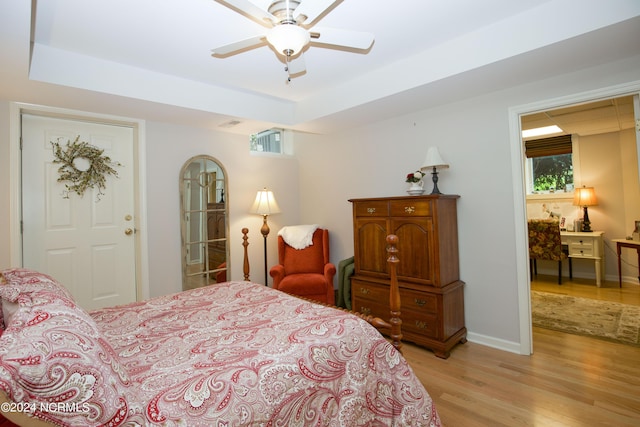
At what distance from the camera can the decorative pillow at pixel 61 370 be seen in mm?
761

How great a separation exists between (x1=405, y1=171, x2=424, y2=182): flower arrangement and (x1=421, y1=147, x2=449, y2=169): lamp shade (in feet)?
0.44

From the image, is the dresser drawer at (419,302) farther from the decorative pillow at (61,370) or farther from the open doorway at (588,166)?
the decorative pillow at (61,370)

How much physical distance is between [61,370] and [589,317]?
4505mm

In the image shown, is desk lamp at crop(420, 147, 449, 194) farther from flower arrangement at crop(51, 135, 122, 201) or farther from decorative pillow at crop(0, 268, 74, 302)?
flower arrangement at crop(51, 135, 122, 201)

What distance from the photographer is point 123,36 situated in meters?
2.24

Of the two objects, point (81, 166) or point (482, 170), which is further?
point (81, 166)

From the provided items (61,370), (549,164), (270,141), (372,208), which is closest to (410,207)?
(372,208)

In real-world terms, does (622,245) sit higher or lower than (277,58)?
lower

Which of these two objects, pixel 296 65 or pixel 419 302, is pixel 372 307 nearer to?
pixel 419 302

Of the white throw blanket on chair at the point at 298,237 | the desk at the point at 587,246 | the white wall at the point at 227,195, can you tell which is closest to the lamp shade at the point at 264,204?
the white wall at the point at 227,195

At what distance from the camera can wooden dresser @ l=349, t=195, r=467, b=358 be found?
9.04 ft

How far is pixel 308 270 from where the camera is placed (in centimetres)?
400

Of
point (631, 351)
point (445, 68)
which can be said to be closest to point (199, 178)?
point (445, 68)

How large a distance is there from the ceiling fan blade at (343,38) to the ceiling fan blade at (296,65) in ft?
0.72
